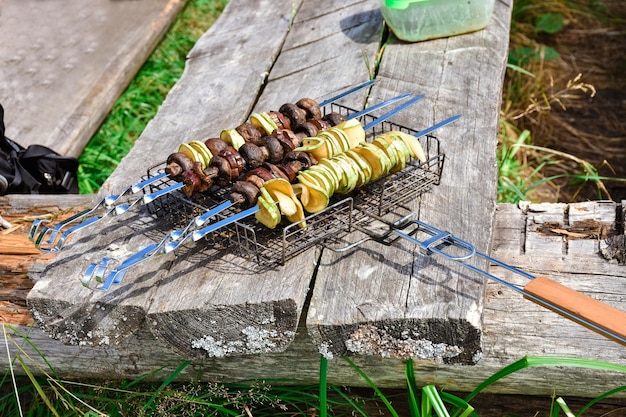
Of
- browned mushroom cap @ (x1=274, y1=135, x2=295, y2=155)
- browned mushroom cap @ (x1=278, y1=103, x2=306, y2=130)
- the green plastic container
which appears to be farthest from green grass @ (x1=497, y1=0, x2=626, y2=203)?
browned mushroom cap @ (x1=274, y1=135, x2=295, y2=155)

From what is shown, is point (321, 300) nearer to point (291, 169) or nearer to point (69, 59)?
point (291, 169)

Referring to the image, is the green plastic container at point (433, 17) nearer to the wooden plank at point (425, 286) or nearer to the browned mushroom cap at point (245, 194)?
the wooden plank at point (425, 286)

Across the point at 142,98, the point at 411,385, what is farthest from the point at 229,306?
the point at 142,98

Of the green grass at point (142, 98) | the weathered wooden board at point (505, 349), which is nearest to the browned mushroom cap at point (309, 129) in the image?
the weathered wooden board at point (505, 349)

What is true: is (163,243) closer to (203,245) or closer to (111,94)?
(203,245)

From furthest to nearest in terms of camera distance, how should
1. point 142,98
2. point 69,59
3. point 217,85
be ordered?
point 142,98 → point 69,59 → point 217,85
